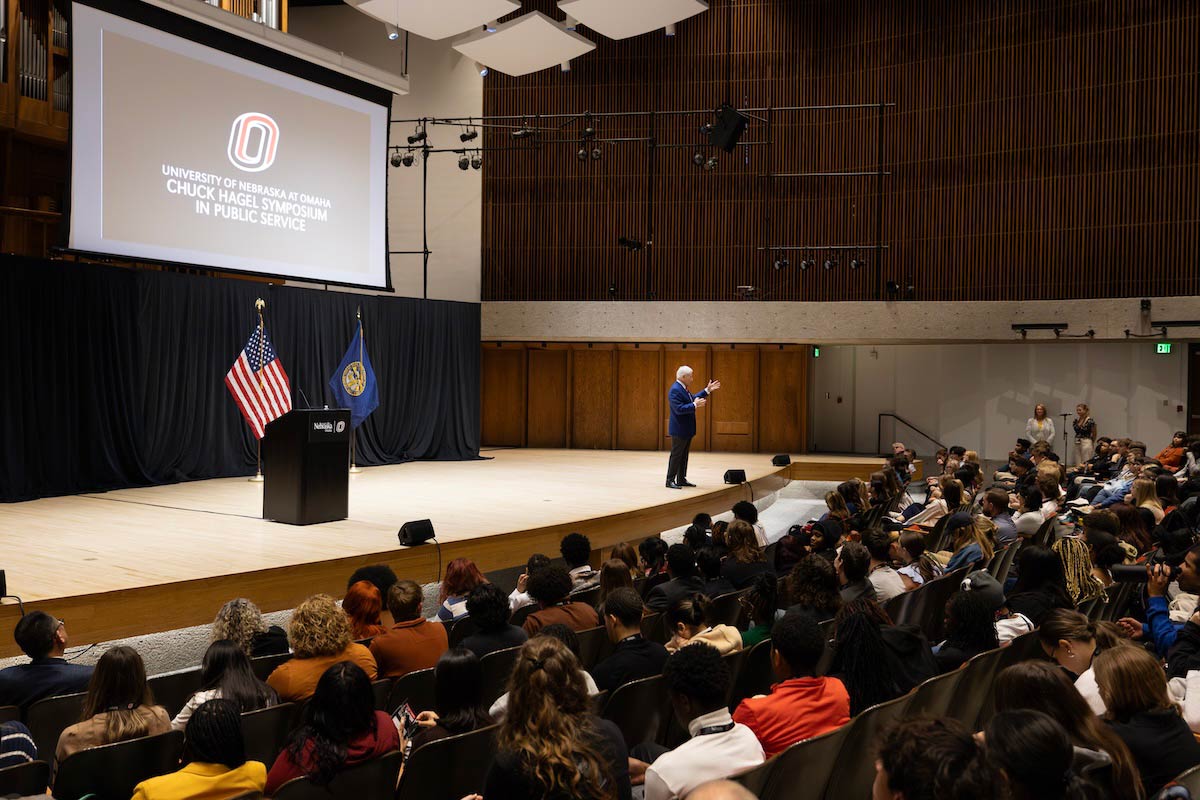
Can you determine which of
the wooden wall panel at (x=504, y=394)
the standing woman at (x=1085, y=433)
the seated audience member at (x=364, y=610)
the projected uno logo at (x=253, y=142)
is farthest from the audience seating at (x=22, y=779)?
the wooden wall panel at (x=504, y=394)

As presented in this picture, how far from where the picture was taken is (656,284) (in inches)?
705

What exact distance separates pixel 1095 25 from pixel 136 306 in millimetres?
14143

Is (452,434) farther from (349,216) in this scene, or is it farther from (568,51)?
(568,51)

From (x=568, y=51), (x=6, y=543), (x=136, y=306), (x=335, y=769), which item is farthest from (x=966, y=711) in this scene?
(x=568, y=51)

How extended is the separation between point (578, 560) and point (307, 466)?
3.13 meters

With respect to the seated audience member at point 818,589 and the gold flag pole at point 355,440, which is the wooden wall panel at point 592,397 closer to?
the gold flag pole at point 355,440

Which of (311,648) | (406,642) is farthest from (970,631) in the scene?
(311,648)

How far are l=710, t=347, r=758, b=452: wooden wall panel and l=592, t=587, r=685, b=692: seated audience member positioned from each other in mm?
14234

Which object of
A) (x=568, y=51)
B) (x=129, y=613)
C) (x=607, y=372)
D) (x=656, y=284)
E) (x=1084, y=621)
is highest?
(x=568, y=51)

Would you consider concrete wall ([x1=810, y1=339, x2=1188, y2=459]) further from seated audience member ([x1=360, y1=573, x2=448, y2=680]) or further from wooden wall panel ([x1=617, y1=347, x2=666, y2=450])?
seated audience member ([x1=360, y1=573, x2=448, y2=680])

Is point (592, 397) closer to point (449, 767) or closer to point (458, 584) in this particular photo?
point (458, 584)

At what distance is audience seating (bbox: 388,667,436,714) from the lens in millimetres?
4027

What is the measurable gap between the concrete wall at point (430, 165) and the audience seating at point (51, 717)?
1437 centimetres

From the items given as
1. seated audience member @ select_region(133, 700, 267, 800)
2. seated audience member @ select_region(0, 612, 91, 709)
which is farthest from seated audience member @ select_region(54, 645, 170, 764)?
seated audience member @ select_region(0, 612, 91, 709)
